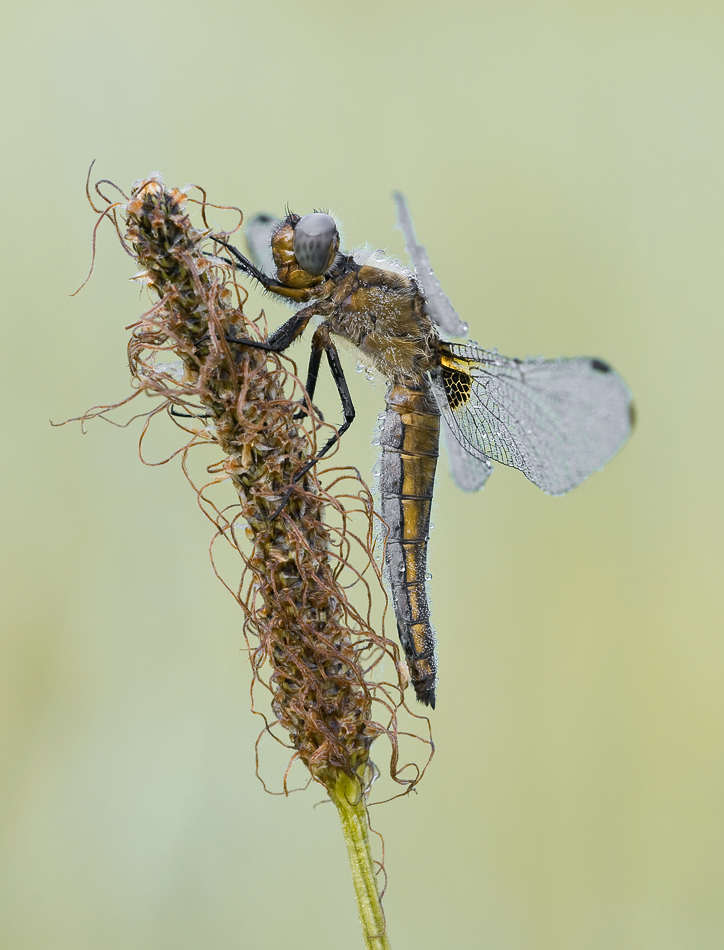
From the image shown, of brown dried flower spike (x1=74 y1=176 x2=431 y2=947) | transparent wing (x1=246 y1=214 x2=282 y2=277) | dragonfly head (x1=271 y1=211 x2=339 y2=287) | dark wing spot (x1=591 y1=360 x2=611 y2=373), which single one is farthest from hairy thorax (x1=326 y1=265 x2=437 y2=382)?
brown dried flower spike (x1=74 y1=176 x2=431 y2=947)

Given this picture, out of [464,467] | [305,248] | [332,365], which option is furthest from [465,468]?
[305,248]

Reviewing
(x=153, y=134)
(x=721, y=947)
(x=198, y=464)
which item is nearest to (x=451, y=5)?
(x=153, y=134)

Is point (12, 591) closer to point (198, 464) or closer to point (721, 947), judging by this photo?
point (198, 464)

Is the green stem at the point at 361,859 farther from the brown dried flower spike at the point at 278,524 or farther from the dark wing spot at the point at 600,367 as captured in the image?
the dark wing spot at the point at 600,367

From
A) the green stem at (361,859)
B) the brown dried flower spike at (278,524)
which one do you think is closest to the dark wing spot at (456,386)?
the brown dried flower spike at (278,524)

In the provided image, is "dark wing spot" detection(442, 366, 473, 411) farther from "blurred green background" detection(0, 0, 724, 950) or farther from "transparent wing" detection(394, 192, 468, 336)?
"blurred green background" detection(0, 0, 724, 950)

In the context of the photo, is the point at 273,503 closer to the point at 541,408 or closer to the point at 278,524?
the point at 278,524

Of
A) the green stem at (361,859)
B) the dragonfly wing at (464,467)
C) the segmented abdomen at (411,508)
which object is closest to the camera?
the green stem at (361,859)

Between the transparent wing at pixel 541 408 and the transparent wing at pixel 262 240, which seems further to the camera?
the transparent wing at pixel 541 408
